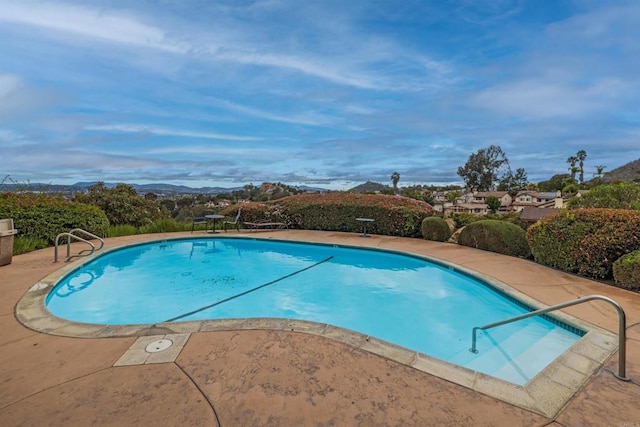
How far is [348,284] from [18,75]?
1144 centimetres

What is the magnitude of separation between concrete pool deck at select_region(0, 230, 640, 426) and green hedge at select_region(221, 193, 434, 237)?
694 centimetres

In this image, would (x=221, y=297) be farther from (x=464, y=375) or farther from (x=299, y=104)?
(x=299, y=104)

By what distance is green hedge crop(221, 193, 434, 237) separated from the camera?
396 inches

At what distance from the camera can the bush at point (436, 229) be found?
9141 mm

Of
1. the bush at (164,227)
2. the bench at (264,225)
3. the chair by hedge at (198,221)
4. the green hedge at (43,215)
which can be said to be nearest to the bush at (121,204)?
the bush at (164,227)

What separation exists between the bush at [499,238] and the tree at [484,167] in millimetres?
48336

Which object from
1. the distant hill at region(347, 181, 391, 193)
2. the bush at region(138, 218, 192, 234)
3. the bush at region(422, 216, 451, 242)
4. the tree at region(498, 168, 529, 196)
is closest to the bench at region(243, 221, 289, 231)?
the bush at region(138, 218, 192, 234)

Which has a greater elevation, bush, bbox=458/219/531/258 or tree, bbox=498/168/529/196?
tree, bbox=498/168/529/196

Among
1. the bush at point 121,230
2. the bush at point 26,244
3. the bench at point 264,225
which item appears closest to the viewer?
the bush at point 26,244

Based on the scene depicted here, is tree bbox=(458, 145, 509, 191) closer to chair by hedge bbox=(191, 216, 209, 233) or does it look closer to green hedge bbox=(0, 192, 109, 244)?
chair by hedge bbox=(191, 216, 209, 233)

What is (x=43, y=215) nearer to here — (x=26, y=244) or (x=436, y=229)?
(x=26, y=244)

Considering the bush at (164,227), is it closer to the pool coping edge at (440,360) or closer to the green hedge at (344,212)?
the green hedge at (344,212)

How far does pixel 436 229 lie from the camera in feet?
30.2

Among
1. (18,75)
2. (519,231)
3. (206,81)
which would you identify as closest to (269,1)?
(206,81)
